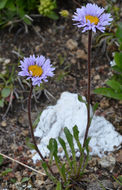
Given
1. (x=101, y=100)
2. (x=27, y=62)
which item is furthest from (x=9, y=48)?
(x=27, y=62)

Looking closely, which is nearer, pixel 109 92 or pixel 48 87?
pixel 109 92

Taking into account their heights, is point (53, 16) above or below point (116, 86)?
above

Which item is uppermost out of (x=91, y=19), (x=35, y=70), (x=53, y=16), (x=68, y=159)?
(x=53, y=16)

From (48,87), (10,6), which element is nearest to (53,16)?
(10,6)

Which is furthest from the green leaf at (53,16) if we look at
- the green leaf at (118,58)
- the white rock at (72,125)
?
the green leaf at (118,58)

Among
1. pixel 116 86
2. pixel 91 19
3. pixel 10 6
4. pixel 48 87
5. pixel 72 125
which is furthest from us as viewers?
pixel 10 6

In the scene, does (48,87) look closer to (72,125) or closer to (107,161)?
(72,125)

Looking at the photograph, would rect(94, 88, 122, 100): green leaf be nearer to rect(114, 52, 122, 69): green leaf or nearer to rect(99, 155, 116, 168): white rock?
rect(114, 52, 122, 69): green leaf
